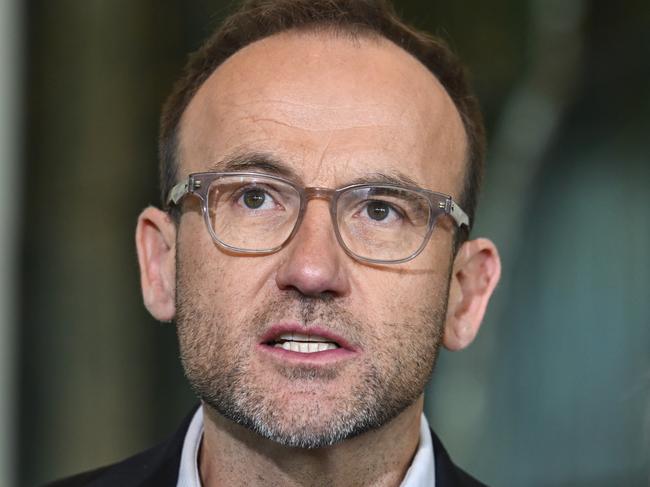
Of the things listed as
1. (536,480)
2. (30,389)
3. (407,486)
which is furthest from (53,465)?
(407,486)

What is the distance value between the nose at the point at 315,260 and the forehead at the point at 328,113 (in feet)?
0.31

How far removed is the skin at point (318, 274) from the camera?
2107 mm

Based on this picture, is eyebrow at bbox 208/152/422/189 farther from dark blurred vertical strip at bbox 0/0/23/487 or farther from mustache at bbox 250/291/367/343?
dark blurred vertical strip at bbox 0/0/23/487

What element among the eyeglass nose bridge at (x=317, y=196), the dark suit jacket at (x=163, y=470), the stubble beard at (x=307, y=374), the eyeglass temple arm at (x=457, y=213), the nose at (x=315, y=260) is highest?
the eyeglass nose bridge at (x=317, y=196)

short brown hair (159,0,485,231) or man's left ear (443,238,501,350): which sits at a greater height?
short brown hair (159,0,485,231)

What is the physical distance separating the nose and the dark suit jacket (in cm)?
62

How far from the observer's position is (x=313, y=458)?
2.23 meters

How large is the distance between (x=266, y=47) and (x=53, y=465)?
Result: 109 inches

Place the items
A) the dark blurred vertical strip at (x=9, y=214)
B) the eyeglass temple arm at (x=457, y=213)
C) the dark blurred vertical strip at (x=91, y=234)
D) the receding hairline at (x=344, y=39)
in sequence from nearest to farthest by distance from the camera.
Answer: the eyeglass temple arm at (x=457, y=213)
the receding hairline at (x=344, y=39)
the dark blurred vertical strip at (x=9, y=214)
the dark blurred vertical strip at (x=91, y=234)

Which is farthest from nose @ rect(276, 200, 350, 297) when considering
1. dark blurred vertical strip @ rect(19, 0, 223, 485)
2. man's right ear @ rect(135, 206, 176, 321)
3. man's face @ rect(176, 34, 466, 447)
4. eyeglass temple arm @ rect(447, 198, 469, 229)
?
dark blurred vertical strip @ rect(19, 0, 223, 485)

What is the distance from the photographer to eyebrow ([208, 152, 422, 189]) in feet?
7.27

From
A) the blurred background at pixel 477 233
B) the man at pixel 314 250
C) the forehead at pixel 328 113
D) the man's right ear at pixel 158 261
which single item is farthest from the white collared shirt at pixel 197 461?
the blurred background at pixel 477 233

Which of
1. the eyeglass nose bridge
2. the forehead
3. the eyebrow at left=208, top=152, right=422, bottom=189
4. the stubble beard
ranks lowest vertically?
the stubble beard

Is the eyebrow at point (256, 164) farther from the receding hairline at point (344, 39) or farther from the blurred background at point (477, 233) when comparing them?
the blurred background at point (477, 233)
